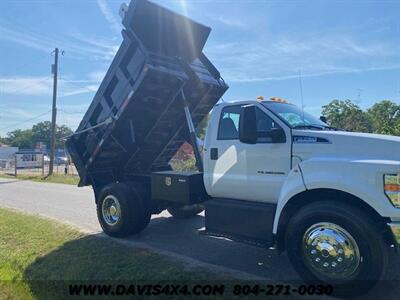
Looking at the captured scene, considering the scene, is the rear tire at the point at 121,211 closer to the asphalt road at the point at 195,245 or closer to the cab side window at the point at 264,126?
the asphalt road at the point at 195,245

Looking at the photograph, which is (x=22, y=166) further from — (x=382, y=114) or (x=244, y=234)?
(x=382, y=114)

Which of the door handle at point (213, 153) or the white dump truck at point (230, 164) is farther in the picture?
the door handle at point (213, 153)

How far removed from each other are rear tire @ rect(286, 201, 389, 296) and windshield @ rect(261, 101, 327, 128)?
47.8 inches

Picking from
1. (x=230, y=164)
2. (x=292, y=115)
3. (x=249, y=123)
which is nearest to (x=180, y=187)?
(x=230, y=164)

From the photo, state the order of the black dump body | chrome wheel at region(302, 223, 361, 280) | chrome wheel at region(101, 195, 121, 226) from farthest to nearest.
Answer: chrome wheel at region(101, 195, 121, 226) < the black dump body < chrome wheel at region(302, 223, 361, 280)

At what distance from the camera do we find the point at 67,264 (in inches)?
212

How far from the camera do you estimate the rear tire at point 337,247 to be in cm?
389

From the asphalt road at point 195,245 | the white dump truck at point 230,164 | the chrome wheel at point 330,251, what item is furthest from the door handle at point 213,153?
the chrome wheel at point 330,251

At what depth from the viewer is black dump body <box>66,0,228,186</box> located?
20.0 feet

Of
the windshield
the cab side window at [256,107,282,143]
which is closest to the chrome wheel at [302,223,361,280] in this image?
the cab side window at [256,107,282,143]

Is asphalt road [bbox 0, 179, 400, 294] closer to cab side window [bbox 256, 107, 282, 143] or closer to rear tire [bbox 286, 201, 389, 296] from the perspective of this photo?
rear tire [bbox 286, 201, 389, 296]

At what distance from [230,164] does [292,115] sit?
1.10 m

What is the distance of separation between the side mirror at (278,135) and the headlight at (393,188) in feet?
4.31

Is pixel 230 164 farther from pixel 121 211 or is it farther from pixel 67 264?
pixel 67 264
